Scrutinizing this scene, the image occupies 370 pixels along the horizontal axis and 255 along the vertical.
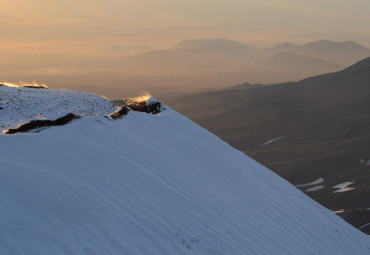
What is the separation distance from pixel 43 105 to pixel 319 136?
256 feet

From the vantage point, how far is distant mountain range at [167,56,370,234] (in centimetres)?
4238

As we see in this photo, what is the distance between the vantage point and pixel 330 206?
37.6 meters

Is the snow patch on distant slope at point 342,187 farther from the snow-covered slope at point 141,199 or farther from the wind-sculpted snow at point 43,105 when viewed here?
the wind-sculpted snow at point 43,105

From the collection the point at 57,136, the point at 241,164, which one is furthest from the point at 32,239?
the point at 241,164

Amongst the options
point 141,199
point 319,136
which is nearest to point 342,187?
point 319,136

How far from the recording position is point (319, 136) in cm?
8006

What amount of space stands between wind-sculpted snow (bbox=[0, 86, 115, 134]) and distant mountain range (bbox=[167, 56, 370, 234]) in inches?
1019

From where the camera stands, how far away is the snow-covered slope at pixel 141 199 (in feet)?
14.3

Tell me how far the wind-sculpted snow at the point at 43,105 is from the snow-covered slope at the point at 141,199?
0.71m

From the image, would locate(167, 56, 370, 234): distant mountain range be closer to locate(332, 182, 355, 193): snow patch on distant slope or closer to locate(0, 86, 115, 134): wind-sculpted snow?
locate(332, 182, 355, 193): snow patch on distant slope

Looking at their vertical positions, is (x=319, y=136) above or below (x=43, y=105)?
below

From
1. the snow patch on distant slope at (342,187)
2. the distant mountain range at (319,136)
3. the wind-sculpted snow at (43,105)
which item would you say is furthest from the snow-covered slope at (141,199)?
the snow patch on distant slope at (342,187)

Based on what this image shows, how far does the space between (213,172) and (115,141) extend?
235 centimetres

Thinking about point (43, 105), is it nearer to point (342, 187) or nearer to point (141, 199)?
point (141, 199)
